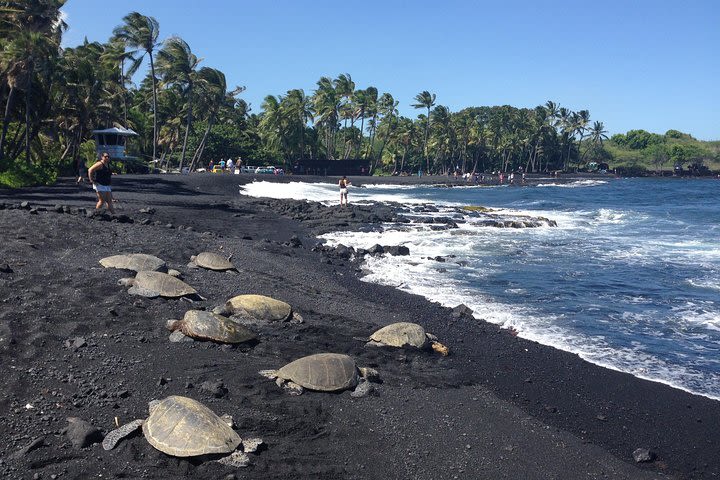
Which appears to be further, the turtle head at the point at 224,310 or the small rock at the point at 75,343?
the turtle head at the point at 224,310

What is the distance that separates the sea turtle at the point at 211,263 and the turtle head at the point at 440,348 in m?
4.78

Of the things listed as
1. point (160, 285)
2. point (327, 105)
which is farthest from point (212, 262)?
point (327, 105)

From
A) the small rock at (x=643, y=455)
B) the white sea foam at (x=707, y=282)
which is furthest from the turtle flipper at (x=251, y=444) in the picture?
the white sea foam at (x=707, y=282)

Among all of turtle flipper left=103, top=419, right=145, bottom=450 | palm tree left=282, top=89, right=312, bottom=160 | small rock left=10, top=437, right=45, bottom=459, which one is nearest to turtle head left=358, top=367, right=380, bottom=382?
turtle flipper left=103, top=419, right=145, bottom=450

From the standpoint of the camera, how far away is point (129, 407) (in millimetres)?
5363

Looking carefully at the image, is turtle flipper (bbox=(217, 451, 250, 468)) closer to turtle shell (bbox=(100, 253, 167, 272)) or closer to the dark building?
turtle shell (bbox=(100, 253, 167, 272))

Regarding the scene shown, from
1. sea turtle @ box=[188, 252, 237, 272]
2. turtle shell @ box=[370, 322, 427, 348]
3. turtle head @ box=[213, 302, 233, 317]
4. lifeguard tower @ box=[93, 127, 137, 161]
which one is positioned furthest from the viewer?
lifeguard tower @ box=[93, 127, 137, 161]

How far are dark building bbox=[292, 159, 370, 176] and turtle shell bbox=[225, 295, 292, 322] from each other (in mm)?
57054

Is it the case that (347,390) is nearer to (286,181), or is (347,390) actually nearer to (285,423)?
(285,423)

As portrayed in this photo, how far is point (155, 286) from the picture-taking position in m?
8.48

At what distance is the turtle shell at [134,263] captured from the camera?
9.57 m

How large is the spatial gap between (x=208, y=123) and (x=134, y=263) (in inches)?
2105

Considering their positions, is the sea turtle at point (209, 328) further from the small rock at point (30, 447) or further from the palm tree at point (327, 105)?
the palm tree at point (327, 105)

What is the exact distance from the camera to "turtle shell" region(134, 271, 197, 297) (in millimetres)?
8430
